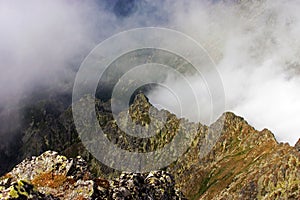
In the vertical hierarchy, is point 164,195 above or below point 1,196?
above

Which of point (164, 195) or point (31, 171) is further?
point (164, 195)

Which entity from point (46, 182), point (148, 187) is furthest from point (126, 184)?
point (46, 182)

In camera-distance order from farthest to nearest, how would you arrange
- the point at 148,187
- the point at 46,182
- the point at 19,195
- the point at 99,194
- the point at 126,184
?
the point at 148,187, the point at 126,184, the point at 46,182, the point at 99,194, the point at 19,195

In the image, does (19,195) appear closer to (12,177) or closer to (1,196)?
(1,196)

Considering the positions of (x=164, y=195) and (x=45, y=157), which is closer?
(x=45, y=157)

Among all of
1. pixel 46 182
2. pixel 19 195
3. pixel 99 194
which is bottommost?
pixel 19 195

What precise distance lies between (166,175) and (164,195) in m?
3.15

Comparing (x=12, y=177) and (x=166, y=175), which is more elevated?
(x=166, y=175)

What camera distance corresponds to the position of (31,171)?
32.7 m

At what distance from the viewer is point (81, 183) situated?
2939cm

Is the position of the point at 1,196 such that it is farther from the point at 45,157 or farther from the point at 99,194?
the point at 45,157

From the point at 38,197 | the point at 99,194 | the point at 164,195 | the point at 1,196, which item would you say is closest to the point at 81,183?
the point at 99,194

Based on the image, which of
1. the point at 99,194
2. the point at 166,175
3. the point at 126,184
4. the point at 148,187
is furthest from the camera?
the point at 166,175

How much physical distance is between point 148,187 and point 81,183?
9.47 metres
